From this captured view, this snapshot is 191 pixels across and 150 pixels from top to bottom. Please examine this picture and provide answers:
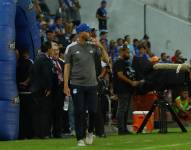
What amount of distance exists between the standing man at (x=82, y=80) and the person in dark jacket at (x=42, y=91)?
8.28ft

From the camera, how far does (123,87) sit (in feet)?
66.8

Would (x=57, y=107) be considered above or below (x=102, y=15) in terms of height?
below

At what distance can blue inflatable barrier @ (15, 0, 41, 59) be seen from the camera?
1970 centimetres

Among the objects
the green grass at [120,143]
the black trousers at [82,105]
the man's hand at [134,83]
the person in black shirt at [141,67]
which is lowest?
the green grass at [120,143]

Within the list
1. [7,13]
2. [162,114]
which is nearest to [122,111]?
[162,114]

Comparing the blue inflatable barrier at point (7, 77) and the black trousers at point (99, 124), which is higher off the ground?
the blue inflatable barrier at point (7, 77)

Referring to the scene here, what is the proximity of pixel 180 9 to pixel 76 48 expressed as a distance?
18.7 m

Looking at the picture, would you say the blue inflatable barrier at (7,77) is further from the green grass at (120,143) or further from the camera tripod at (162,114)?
the camera tripod at (162,114)

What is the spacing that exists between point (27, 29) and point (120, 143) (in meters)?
4.60

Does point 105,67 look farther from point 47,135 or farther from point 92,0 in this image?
point 92,0

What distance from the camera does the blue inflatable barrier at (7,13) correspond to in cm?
1817

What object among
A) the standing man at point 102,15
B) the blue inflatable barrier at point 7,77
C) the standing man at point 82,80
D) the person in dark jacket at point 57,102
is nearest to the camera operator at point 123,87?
the person in dark jacket at point 57,102

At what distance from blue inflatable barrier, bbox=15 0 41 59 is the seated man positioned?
19.9 ft

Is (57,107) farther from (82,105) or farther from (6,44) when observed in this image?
(82,105)
